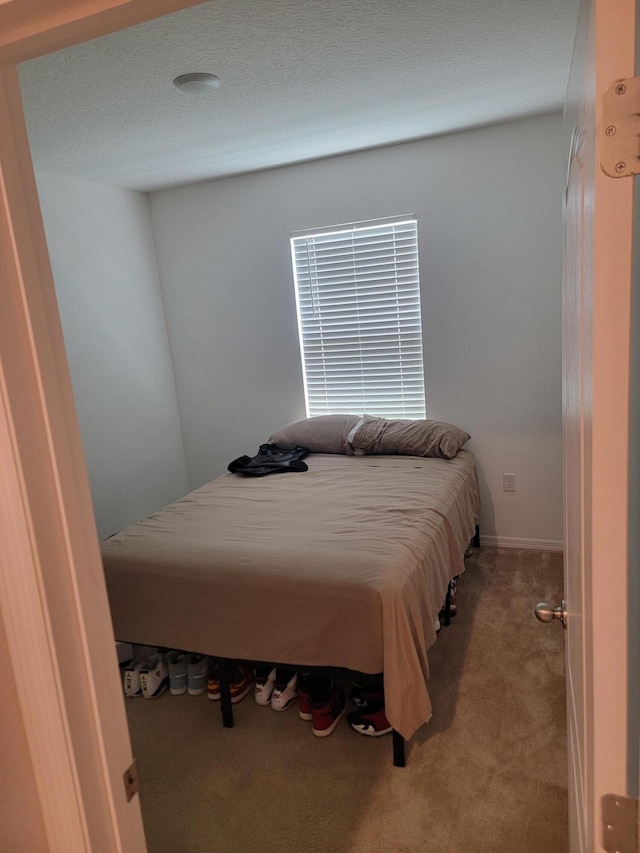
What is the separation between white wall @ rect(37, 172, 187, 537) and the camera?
349 cm

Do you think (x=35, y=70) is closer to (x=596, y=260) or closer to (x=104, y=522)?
(x=596, y=260)

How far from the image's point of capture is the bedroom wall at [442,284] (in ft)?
Result: 11.0

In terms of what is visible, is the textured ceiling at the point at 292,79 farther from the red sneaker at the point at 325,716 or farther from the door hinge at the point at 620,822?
the red sneaker at the point at 325,716

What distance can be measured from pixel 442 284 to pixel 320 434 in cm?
122

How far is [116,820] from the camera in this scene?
88 centimetres

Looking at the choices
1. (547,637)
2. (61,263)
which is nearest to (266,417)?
(61,263)

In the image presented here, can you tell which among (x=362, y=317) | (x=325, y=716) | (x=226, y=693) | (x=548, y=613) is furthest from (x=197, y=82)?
(x=325, y=716)

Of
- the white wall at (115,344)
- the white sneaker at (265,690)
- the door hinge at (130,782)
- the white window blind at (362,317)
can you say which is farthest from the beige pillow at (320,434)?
the door hinge at (130,782)

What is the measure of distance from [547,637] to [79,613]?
7.90 ft

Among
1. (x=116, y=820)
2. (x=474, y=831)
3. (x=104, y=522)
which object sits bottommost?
(x=474, y=831)

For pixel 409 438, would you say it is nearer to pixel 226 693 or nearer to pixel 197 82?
pixel 226 693

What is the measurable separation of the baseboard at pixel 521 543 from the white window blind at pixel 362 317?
92 cm

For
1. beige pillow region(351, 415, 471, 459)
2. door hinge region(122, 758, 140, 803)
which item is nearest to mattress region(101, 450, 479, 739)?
beige pillow region(351, 415, 471, 459)

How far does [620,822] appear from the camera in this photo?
646 millimetres
